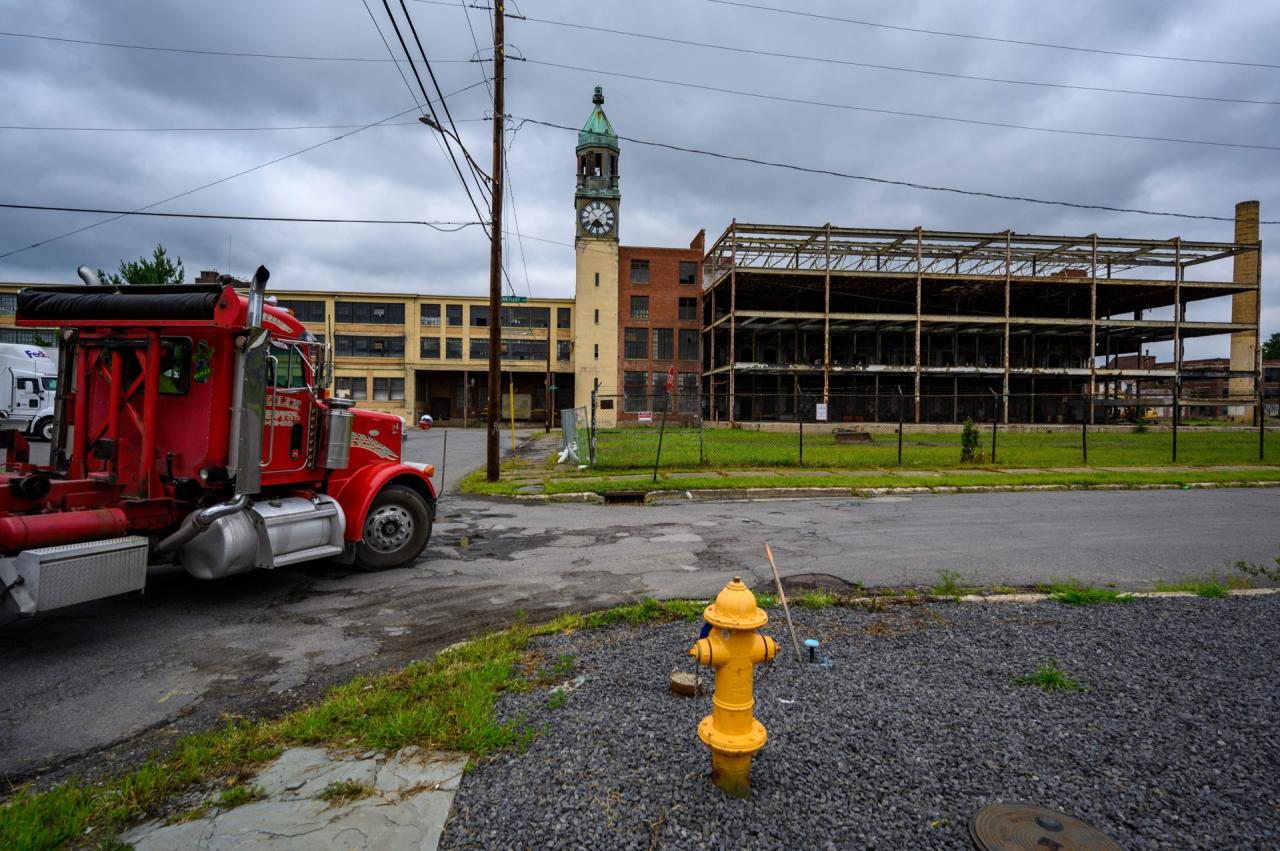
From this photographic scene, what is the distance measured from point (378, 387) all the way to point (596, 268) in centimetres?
2250

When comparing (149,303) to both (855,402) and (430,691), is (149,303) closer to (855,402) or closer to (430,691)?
(430,691)

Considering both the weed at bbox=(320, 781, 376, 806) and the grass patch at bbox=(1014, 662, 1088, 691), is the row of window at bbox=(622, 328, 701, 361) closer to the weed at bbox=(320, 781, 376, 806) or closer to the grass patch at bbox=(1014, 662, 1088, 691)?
the grass patch at bbox=(1014, 662, 1088, 691)

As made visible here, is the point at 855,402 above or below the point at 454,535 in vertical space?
above

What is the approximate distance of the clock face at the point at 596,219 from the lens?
52562mm

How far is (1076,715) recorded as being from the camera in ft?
11.5

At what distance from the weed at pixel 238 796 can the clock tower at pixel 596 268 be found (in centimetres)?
4951

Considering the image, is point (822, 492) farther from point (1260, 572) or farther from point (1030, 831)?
point (1030, 831)

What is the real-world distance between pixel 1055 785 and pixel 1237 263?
67.0 m

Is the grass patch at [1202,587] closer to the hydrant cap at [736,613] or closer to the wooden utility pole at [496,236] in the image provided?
the hydrant cap at [736,613]

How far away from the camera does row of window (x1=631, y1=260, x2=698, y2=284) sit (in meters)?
53.3

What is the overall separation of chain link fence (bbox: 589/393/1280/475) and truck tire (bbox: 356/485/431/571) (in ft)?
25.9

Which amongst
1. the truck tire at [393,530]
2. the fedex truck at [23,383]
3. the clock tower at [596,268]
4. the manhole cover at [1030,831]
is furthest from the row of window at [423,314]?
the manhole cover at [1030,831]

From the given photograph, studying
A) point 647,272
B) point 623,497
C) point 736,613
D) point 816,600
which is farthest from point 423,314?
point 736,613

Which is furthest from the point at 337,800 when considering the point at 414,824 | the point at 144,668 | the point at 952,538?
the point at 952,538
